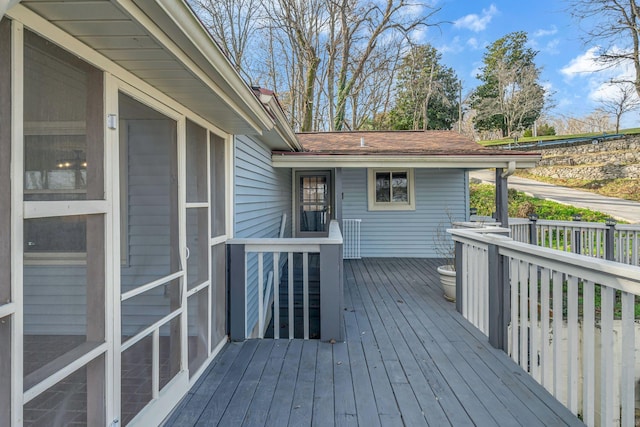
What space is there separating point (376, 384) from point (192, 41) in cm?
238

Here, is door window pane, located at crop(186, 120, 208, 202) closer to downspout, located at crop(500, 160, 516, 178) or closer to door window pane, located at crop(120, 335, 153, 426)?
door window pane, located at crop(120, 335, 153, 426)

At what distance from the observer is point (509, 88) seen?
24906 millimetres

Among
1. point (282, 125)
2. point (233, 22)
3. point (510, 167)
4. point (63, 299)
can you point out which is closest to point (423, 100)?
point (233, 22)

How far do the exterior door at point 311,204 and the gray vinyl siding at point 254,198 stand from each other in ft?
5.83

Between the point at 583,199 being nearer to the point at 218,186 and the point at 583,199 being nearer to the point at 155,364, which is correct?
the point at 218,186

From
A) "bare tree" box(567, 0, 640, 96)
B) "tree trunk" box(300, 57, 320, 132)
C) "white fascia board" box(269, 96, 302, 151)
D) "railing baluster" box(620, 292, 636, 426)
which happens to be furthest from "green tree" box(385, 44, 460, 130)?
"railing baluster" box(620, 292, 636, 426)

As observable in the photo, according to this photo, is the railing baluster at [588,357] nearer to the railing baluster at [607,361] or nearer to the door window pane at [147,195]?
the railing baluster at [607,361]

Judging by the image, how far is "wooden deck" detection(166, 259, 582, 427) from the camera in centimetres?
204

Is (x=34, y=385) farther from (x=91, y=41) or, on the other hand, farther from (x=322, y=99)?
(x=322, y=99)

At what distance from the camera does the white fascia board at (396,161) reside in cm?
587

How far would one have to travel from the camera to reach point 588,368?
183cm

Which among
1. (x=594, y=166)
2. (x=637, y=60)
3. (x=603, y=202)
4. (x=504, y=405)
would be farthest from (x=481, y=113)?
(x=504, y=405)

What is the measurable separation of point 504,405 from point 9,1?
2913mm

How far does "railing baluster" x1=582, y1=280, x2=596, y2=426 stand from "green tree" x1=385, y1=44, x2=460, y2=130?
1963 cm
